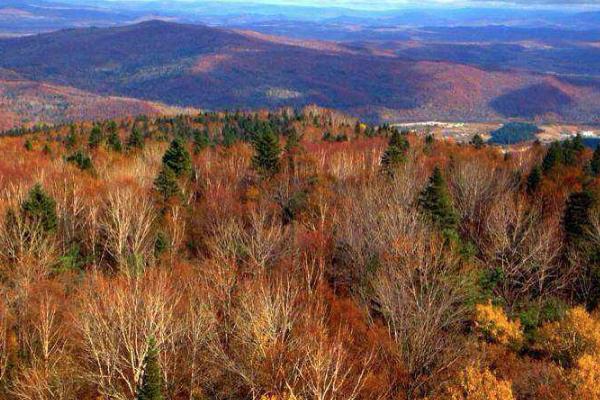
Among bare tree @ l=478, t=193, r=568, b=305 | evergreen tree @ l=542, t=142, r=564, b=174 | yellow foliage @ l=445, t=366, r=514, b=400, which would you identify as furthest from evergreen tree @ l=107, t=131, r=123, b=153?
yellow foliage @ l=445, t=366, r=514, b=400

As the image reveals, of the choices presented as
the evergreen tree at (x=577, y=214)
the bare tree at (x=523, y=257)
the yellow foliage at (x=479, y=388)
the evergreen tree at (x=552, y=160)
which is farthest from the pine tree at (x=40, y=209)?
the evergreen tree at (x=552, y=160)

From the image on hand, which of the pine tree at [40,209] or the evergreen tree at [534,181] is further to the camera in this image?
the evergreen tree at [534,181]

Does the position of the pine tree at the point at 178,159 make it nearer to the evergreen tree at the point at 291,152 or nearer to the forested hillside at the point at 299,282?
the forested hillside at the point at 299,282

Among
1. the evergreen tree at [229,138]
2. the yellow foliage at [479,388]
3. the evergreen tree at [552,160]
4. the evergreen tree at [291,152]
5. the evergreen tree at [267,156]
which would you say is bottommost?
the evergreen tree at [229,138]

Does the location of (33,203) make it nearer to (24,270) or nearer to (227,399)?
(24,270)

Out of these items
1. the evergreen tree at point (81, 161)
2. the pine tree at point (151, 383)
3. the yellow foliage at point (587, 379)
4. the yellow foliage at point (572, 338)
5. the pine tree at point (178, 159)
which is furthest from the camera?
the evergreen tree at point (81, 161)

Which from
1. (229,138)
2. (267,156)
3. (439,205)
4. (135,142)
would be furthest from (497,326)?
(229,138)

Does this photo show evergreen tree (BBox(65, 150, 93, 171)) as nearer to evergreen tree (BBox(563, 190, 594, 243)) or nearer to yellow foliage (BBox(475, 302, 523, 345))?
yellow foliage (BBox(475, 302, 523, 345))
